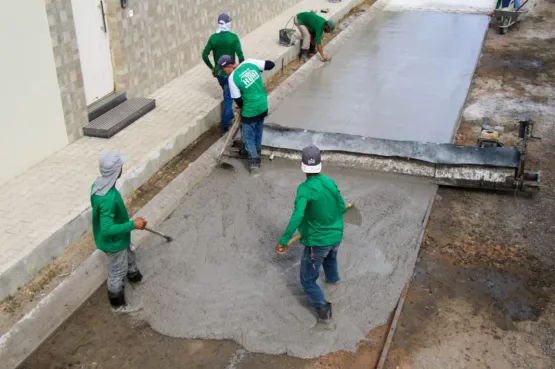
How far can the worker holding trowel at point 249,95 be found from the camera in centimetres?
752

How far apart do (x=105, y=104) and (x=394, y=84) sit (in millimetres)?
5139

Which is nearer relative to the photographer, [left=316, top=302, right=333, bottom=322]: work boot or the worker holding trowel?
[left=316, top=302, right=333, bottom=322]: work boot

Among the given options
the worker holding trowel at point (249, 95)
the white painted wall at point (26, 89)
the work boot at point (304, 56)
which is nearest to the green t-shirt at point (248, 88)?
the worker holding trowel at point (249, 95)

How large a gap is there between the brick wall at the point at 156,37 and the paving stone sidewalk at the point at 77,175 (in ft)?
0.97

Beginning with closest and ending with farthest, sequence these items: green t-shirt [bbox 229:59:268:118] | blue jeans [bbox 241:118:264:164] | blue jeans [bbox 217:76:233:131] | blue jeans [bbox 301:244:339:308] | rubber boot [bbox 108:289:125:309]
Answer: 1. blue jeans [bbox 301:244:339:308]
2. rubber boot [bbox 108:289:125:309]
3. green t-shirt [bbox 229:59:268:118]
4. blue jeans [bbox 241:118:264:164]
5. blue jeans [bbox 217:76:233:131]

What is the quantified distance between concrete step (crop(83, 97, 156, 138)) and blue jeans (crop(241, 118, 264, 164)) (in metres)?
1.96

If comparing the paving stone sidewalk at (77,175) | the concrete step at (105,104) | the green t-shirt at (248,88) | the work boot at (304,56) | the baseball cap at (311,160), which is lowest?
the work boot at (304,56)

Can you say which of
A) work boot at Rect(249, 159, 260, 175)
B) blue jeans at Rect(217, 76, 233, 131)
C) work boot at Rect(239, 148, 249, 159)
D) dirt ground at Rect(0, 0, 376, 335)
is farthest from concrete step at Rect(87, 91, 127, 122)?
work boot at Rect(249, 159, 260, 175)

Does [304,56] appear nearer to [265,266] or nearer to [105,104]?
[105,104]

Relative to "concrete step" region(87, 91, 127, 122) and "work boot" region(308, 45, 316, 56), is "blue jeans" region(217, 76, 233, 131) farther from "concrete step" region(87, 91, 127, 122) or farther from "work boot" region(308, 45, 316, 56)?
"work boot" region(308, 45, 316, 56)

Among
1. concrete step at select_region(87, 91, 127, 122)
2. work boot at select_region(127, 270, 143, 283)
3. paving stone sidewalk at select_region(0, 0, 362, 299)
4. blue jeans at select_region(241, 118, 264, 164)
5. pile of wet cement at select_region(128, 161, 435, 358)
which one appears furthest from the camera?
concrete step at select_region(87, 91, 127, 122)

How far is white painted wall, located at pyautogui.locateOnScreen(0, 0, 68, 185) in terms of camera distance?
23.0 ft

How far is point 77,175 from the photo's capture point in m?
7.42

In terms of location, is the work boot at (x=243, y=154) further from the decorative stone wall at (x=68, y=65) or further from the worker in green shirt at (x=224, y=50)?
the decorative stone wall at (x=68, y=65)
